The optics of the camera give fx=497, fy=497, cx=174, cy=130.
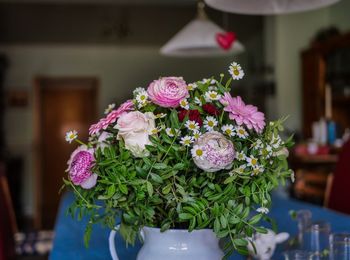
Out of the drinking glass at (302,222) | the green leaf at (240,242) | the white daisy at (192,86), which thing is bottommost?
the drinking glass at (302,222)

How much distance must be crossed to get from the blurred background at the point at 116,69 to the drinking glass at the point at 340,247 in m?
3.29

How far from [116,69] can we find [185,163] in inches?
289

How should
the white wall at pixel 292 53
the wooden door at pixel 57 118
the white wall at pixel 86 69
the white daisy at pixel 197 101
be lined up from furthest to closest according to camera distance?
the wooden door at pixel 57 118 → the white wall at pixel 86 69 → the white wall at pixel 292 53 → the white daisy at pixel 197 101

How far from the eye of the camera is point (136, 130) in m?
0.97

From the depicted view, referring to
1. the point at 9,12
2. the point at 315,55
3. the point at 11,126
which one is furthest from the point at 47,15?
the point at 315,55

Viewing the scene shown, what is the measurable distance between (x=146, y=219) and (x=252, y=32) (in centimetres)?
667

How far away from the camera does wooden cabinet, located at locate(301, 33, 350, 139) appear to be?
16.4 ft

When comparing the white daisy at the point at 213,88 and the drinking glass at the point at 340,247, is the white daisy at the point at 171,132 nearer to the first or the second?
the white daisy at the point at 213,88

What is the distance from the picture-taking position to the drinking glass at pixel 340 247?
115 centimetres

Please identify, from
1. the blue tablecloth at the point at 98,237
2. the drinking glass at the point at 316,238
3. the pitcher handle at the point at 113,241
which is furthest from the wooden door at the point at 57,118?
the pitcher handle at the point at 113,241

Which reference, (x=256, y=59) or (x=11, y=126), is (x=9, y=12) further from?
(x=256, y=59)

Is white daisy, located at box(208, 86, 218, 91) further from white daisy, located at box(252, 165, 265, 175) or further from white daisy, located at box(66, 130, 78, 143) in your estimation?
white daisy, located at box(66, 130, 78, 143)

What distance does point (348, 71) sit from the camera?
4.96m

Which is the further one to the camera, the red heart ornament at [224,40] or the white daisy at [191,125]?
the red heart ornament at [224,40]
